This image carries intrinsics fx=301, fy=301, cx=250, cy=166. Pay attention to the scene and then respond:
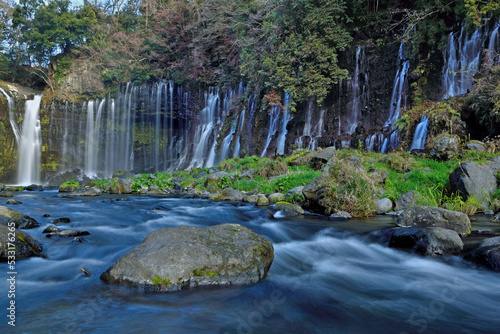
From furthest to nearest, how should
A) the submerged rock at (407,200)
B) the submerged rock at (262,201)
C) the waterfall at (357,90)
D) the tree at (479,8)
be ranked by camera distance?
1. the waterfall at (357,90)
2. the tree at (479,8)
3. the submerged rock at (262,201)
4. the submerged rock at (407,200)

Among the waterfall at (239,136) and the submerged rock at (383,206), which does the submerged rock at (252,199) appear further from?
the waterfall at (239,136)

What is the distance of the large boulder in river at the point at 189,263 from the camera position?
2865mm

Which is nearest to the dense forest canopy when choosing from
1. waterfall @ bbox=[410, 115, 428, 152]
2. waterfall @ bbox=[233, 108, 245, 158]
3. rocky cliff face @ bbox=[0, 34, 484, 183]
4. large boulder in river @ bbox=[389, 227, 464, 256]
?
rocky cliff face @ bbox=[0, 34, 484, 183]

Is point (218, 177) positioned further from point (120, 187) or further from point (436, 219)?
point (436, 219)

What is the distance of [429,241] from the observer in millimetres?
4066

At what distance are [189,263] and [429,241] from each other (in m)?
3.22

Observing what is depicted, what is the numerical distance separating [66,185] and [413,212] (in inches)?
661

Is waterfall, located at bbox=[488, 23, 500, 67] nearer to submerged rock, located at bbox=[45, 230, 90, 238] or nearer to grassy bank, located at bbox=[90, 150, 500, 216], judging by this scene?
grassy bank, located at bbox=[90, 150, 500, 216]

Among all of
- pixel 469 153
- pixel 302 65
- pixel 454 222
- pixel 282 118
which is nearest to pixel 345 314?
pixel 454 222

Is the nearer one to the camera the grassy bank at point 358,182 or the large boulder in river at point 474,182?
the large boulder in river at point 474,182

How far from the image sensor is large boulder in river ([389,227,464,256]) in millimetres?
3973

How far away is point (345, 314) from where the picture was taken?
2631 mm

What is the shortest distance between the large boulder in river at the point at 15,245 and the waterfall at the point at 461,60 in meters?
14.6

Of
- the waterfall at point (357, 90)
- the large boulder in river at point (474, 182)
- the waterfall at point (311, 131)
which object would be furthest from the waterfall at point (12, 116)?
the large boulder in river at point (474, 182)
